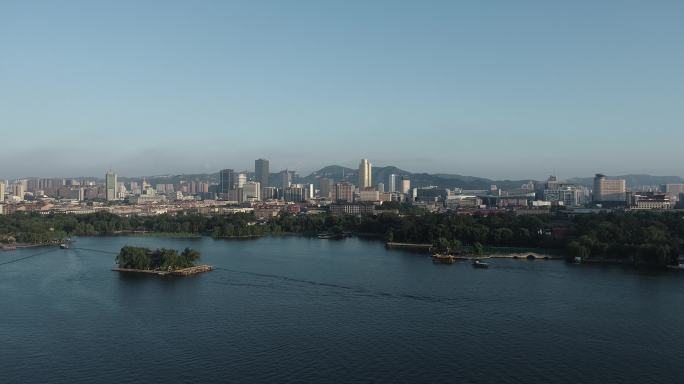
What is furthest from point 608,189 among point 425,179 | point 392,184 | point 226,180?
point 425,179

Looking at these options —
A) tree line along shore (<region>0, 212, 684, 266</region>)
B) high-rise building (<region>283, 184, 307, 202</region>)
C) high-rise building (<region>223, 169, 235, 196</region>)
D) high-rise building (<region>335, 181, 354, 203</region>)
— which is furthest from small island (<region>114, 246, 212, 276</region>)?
high-rise building (<region>223, 169, 235, 196</region>)

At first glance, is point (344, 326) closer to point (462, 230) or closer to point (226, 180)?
point (462, 230)

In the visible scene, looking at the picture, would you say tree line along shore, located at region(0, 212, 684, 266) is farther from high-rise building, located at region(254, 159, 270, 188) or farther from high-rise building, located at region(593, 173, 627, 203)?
high-rise building, located at region(254, 159, 270, 188)

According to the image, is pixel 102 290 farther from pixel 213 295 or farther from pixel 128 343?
pixel 128 343

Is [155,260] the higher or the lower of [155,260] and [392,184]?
the lower

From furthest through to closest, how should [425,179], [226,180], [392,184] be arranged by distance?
[425,179]
[392,184]
[226,180]

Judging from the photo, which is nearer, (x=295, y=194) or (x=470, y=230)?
(x=470, y=230)

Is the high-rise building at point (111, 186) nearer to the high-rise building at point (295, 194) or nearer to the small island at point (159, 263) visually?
the high-rise building at point (295, 194)

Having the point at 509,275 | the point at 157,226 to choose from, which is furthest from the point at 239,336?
the point at 157,226
